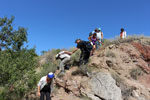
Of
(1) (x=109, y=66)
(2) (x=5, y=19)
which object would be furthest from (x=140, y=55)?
(2) (x=5, y=19)

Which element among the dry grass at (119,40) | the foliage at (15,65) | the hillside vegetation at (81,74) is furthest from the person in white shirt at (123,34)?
the foliage at (15,65)

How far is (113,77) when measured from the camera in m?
6.96

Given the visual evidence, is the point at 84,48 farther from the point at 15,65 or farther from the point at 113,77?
the point at 15,65

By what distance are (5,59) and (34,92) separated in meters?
2.16

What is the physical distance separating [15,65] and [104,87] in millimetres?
3740

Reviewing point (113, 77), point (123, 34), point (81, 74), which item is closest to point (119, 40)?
point (123, 34)

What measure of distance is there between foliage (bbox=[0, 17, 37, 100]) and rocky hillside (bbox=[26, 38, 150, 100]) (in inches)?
44.3

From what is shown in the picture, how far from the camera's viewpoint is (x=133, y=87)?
268 inches

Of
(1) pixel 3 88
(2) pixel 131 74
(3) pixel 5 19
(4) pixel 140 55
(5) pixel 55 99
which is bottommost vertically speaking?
(5) pixel 55 99

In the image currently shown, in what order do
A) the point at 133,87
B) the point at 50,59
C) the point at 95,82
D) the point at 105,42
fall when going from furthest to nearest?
the point at 50,59 < the point at 105,42 < the point at 133,87 < the point at 95,82

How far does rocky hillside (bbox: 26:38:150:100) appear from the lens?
6.06 metres

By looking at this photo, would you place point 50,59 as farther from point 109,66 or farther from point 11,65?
point 11,65

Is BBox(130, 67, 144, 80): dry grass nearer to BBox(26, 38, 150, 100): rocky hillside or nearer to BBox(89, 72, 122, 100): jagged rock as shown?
BBox(26, 38, 150, 100): rocky hillside

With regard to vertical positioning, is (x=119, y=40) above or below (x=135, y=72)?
above
